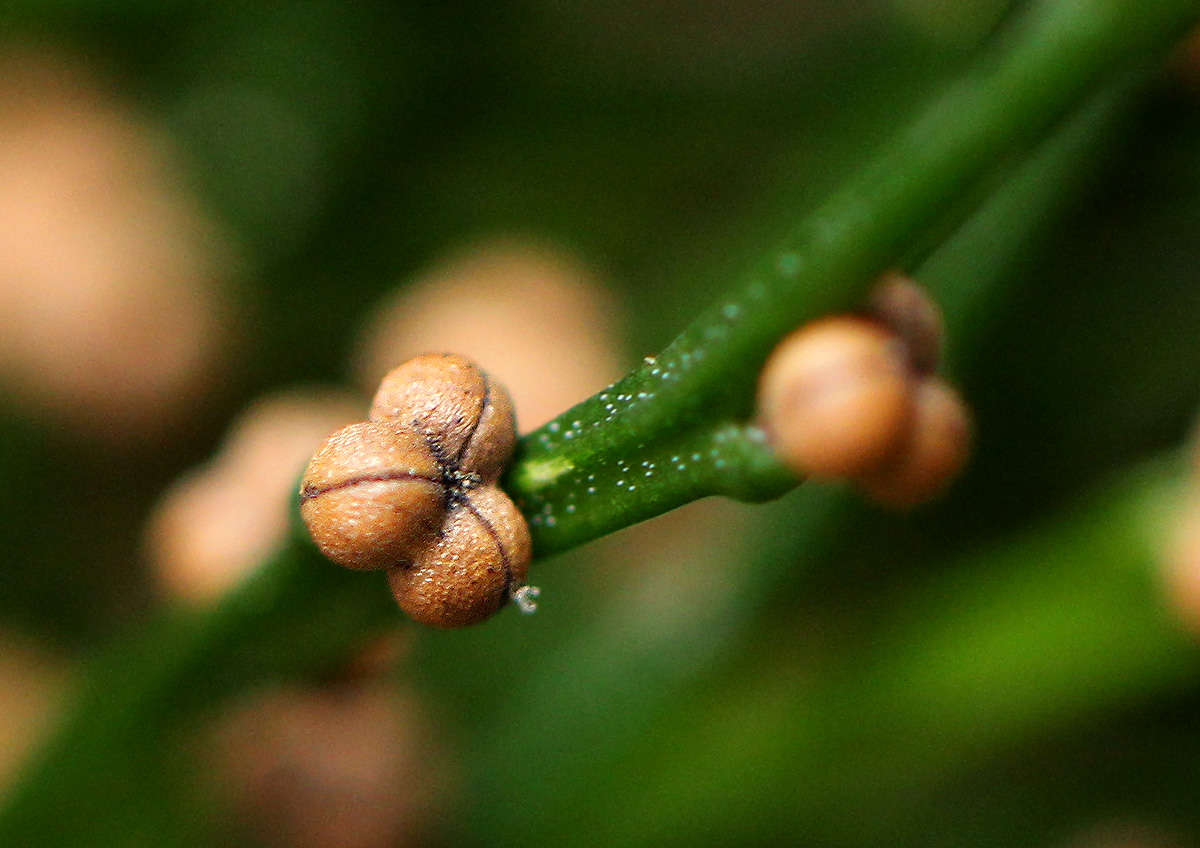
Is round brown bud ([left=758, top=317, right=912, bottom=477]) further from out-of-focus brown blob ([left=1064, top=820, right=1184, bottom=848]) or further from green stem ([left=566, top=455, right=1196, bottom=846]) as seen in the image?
out-of-focus brown blob ([left=1064, top=820, right=1184, bottom=848])

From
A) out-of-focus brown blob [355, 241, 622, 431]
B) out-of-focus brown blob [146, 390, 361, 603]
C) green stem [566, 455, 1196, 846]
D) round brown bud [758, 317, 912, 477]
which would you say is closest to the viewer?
round brown bud [758, 317, 912, 477]

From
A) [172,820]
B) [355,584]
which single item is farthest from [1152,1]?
[172,820]

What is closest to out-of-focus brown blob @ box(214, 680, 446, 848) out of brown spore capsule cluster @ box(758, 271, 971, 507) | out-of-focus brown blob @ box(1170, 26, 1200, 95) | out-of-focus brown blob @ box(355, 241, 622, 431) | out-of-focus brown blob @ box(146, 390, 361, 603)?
out-of-focus brown blob @ box(146, 390, 361, 603)

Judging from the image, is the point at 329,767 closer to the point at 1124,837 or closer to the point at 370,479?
the point at 370,479

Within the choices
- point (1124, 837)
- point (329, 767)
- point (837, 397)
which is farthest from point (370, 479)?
point (1124, 837)

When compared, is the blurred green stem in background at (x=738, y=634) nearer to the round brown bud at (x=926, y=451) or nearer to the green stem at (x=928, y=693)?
the green stem at (x=928, y=693)
